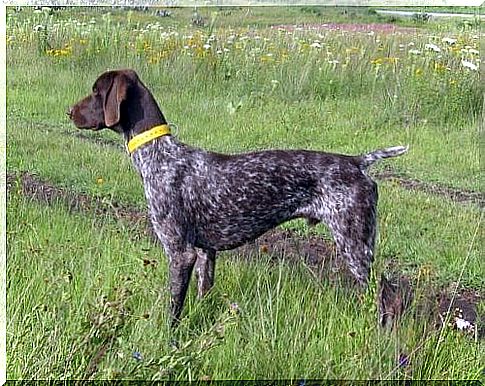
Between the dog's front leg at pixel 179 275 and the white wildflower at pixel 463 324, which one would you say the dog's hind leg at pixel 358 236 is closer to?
the white wildflower at pixel 463 324

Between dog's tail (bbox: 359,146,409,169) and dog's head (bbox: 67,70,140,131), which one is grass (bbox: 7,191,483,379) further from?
dog's head (bbox: 67,70,140,131)

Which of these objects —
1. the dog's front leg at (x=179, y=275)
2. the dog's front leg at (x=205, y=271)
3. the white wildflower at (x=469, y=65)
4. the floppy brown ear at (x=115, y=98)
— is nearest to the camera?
the floppy brown ear at (x=115, y=98)

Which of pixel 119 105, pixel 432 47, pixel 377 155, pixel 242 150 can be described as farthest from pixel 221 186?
pixel 432 47

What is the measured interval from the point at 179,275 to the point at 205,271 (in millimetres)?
188

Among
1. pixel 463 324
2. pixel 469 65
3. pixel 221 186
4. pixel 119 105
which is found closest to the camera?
pixel 119 105

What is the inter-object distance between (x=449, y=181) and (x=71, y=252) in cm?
162

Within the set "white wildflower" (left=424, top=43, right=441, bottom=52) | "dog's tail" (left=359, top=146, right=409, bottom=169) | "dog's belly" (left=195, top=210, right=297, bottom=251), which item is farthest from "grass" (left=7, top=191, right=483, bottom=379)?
"white wildflower" (left=424, top=43, right=441, bottom=52)

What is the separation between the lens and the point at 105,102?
11.8 feet

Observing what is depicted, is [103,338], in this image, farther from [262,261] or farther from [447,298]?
[447,298]

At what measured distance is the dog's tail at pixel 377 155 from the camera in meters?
3.67

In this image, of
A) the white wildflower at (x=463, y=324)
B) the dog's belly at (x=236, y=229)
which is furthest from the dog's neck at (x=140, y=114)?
the white wildflower at (x=463, y=324)

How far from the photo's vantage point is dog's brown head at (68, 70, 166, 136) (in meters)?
3.56

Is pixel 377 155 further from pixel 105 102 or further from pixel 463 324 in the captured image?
pixel 105 102

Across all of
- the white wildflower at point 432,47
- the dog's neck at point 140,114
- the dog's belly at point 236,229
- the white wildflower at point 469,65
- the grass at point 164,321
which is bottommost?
the grass at point 164,321
